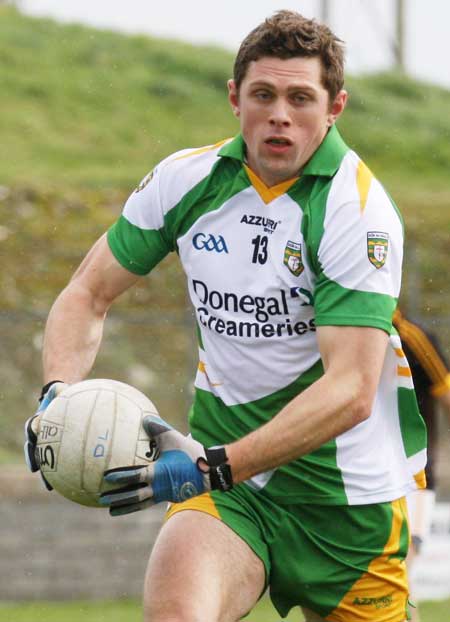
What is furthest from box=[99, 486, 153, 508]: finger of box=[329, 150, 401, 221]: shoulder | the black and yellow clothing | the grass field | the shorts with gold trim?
the grass field

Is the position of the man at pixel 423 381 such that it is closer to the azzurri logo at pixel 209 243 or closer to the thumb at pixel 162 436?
the azzurri logo at pixel 209 243

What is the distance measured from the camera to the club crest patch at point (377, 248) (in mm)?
4340

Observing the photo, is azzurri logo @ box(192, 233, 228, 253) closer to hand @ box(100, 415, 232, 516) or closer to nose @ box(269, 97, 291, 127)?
nose @ box(269, 97, 291, 127)

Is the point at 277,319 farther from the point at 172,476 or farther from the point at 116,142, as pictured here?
the point at 116,142

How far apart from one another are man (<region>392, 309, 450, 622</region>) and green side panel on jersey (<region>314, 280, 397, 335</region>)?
7.97 feet

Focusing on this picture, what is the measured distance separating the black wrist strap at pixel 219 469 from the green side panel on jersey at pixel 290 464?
0.54m

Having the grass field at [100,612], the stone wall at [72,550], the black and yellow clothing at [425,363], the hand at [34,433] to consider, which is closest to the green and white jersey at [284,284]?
the hand at [34,433]


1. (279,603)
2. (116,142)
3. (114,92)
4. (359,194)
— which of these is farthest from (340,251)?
(114,92)

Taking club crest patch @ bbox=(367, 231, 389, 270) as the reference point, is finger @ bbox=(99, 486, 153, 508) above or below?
below

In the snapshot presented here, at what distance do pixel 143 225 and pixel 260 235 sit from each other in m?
0.51

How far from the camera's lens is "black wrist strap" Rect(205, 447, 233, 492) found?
4.14 meters

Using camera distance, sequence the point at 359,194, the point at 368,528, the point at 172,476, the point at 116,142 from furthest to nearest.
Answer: the point at 116,142 < the point at 368,528 < the point at 359,194 < the point at 172,476

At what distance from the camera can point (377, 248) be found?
435 centimetres

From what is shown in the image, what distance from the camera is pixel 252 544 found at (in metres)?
4.58
